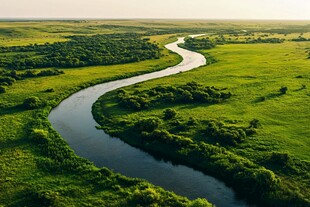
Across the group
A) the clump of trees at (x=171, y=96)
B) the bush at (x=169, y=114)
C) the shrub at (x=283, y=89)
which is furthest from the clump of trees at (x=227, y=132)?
the shrub at (x=283, y=89)

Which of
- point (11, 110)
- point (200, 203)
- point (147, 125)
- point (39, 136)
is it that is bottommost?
point (11, 110)

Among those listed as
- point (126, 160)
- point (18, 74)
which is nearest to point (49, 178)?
point (126, 160)

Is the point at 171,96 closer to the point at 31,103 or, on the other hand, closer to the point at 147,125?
the point at 147,125

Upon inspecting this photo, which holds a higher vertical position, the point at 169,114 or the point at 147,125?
the point at 169,114

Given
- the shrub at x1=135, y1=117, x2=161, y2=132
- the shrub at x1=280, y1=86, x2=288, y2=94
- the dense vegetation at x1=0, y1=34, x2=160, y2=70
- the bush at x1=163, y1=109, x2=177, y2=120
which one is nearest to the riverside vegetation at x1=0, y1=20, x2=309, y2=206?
the shrub at x1=135, y1=117, x2=161, y2=132

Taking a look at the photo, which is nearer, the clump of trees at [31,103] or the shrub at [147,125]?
the shrub at [147,125]

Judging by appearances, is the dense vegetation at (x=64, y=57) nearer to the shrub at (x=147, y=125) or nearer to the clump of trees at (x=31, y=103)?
the clump of trees at (x=31, y=103)

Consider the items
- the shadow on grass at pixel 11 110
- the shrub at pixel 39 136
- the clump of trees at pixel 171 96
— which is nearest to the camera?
the shrub at pixel 39 136
